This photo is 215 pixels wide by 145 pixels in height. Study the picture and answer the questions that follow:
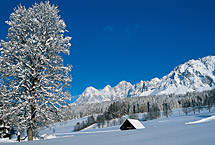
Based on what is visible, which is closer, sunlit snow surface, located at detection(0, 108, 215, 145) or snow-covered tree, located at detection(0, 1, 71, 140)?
sunlit snow surface, located at detection(0, 108, 215, 145)

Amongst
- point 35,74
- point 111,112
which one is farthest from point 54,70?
point 111,112

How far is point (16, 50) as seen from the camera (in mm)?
11359

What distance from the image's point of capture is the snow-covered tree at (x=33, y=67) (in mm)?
10766

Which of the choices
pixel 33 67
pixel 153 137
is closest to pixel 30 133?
pixel 33 67

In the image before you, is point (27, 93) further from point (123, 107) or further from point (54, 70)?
point (123, 107)

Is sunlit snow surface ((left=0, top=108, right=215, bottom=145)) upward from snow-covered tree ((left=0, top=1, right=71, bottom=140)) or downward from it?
downward

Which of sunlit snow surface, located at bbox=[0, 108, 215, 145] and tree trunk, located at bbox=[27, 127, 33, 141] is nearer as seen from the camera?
A: sunlit snow surface, located at bbox=[0, 108, 215, 145]

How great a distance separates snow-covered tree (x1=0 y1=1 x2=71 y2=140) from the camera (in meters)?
10.8

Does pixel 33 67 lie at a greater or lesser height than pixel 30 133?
greater

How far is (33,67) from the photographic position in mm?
11547

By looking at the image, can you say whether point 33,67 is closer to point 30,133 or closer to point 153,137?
point 30,133

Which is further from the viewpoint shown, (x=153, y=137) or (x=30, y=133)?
(x=30, y=133)

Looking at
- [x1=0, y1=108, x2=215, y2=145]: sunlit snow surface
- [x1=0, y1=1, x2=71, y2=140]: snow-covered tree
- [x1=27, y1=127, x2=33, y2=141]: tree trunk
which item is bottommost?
[x1=27, y1=127, x2=33, y2=141]: tree trunk

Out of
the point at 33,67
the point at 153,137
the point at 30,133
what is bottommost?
the point at 30,133
